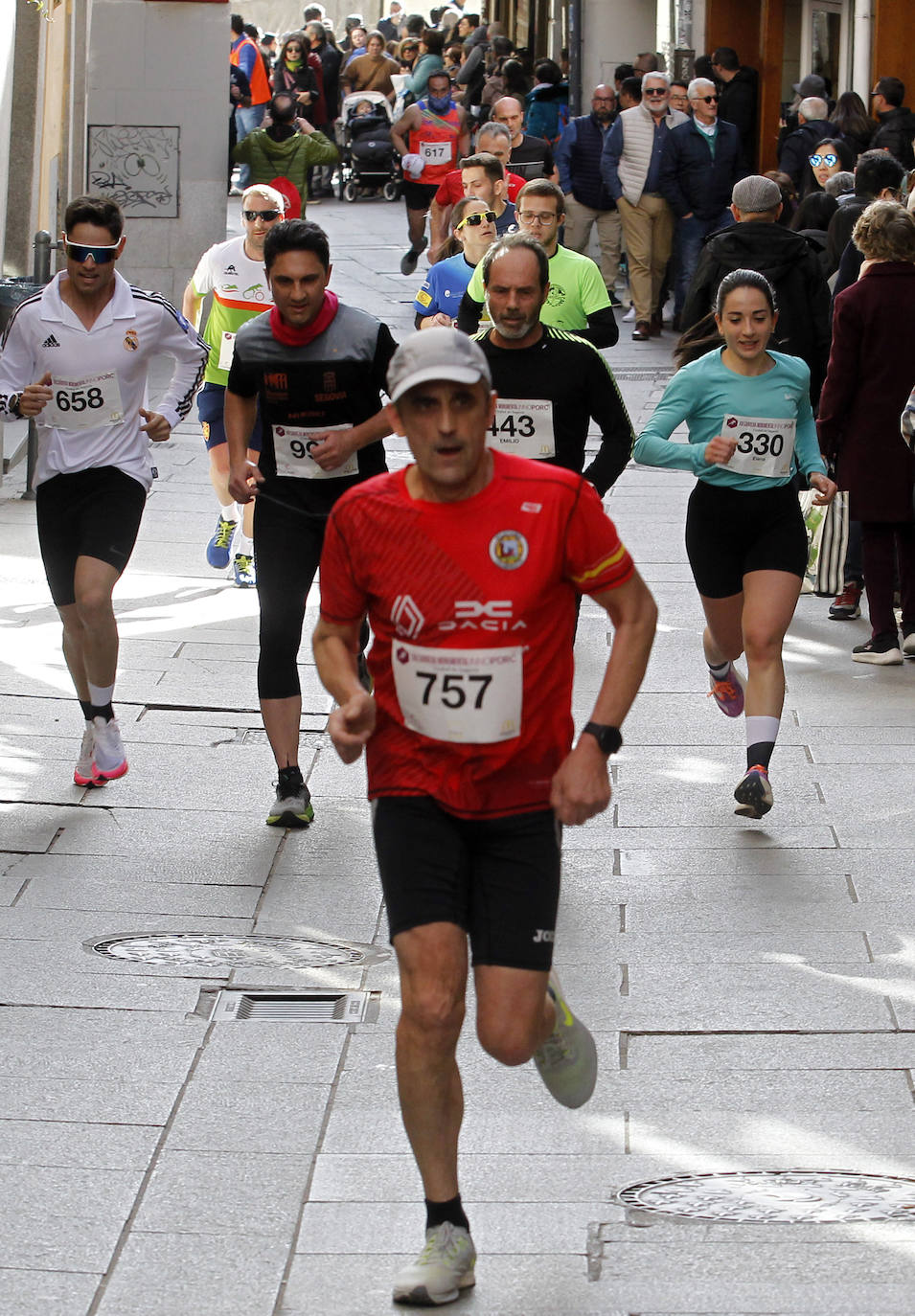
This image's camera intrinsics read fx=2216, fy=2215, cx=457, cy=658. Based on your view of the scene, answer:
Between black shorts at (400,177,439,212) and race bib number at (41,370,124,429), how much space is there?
14.9m

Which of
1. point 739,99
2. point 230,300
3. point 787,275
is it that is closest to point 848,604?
point 787,275

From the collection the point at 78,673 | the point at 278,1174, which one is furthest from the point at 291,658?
the point at 278,1174

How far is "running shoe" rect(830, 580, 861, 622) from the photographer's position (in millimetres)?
10641

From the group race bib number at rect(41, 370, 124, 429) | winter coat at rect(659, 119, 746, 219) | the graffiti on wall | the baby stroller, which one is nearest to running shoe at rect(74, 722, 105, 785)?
race bib number at rect(41, 370, 124, 429)

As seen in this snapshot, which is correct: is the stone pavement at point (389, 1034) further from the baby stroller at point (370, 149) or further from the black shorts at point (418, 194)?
the baby stroller at point (370, 149)

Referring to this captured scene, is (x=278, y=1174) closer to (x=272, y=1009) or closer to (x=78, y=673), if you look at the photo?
(x=272, y=1009)

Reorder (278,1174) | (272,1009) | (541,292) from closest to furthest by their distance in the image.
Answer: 1. (278,1174)
2. (272,1009)
3. (541,292)

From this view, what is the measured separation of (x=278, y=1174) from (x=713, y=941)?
1.94 meters

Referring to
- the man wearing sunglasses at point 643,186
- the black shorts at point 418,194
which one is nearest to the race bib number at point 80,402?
the man wearing sunglasses at point 643,186

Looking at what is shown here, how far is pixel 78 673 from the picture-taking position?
7785mm

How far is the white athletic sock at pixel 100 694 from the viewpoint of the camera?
7.62 meters

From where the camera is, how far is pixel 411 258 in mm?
21922

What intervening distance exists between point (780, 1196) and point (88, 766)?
3.86 meters

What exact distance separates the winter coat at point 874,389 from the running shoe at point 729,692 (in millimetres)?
1894
